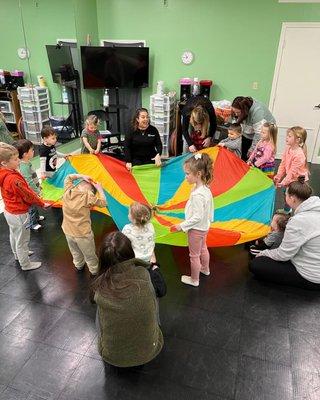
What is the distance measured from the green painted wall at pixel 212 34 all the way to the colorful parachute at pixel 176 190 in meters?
2.87

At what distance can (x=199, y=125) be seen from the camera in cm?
376

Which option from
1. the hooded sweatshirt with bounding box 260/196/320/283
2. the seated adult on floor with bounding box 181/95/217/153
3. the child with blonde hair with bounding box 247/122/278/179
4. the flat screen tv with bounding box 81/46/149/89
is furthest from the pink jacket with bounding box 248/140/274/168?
the flat screen tv with bounding box 81/46/149/89

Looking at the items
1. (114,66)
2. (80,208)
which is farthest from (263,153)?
(114,66)

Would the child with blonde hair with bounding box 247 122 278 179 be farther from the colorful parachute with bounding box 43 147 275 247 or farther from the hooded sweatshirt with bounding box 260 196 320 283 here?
the hooded sweatshirt with bounding box 260 196 320 283

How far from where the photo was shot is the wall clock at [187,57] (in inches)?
232

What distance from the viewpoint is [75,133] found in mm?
5938

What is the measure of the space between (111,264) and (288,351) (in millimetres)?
1432

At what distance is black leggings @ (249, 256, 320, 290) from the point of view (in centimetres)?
262

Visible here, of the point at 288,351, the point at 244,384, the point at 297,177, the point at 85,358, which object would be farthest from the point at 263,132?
the point at 85,358

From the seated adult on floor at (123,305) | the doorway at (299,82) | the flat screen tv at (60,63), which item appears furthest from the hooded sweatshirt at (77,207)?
the doorway at (299,82)

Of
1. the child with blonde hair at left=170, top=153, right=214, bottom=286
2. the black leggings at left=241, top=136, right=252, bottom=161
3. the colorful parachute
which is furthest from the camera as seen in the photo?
the black leggings at left=241, top=136, right=252, bottom=161

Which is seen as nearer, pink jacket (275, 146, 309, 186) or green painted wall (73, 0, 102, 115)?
pink jacket (275, 146, 309, 186)

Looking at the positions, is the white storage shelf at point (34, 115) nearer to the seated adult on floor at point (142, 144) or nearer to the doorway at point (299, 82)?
the seated adult on floor at point (142, 144)

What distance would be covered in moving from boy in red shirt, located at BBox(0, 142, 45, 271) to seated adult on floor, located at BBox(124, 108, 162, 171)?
1285 millimetres
